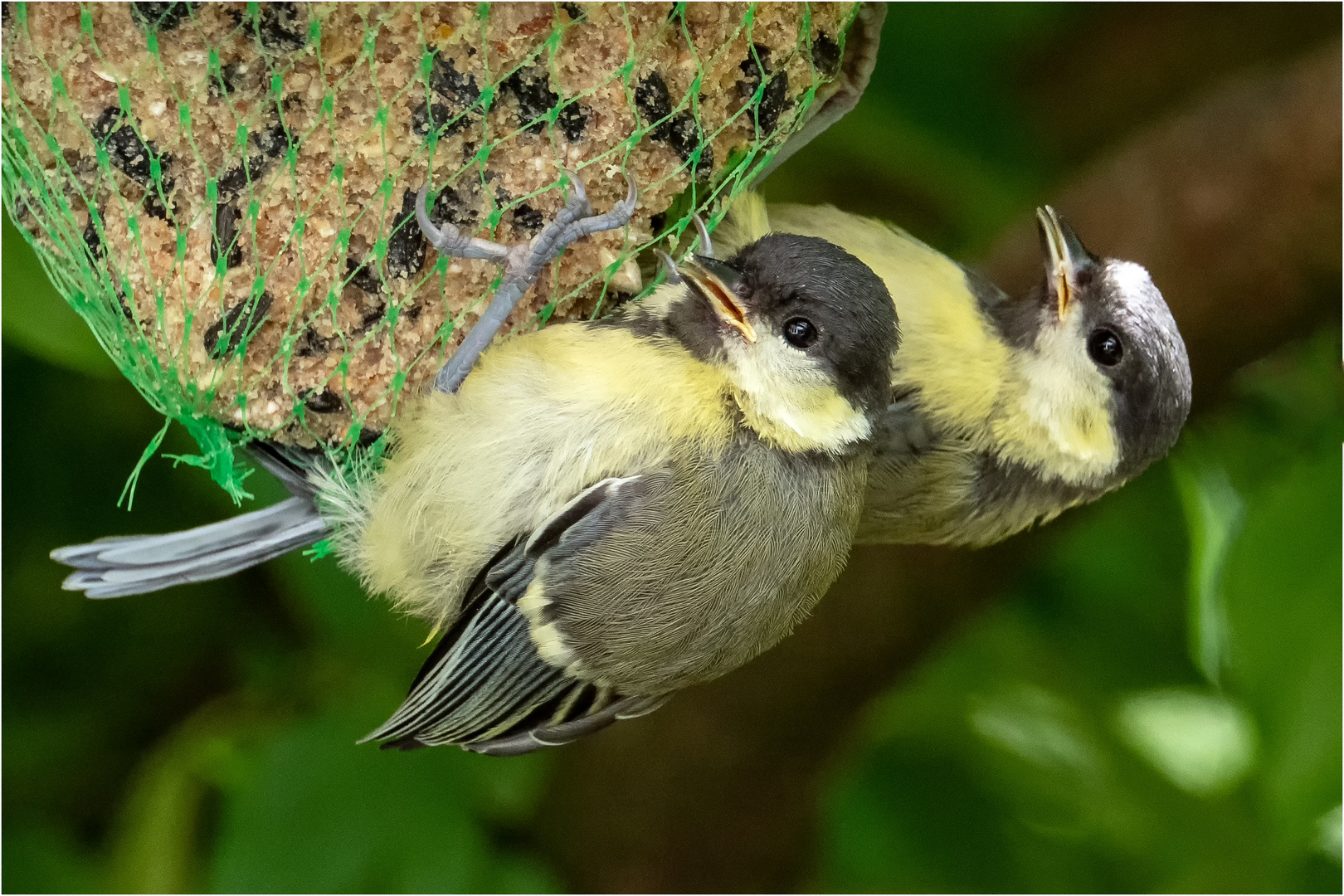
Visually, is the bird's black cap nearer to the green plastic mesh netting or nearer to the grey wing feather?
the green plastic mesh netting

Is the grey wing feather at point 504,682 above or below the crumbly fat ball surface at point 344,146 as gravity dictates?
below

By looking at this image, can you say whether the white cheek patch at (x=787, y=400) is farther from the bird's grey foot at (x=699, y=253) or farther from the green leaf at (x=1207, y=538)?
the green leaf at (x=1207, y=538)

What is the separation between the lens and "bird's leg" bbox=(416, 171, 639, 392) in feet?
3.93

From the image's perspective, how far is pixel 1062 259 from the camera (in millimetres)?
1625

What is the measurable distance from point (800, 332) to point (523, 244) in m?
0.31

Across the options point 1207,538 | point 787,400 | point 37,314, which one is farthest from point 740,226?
point 1207,538

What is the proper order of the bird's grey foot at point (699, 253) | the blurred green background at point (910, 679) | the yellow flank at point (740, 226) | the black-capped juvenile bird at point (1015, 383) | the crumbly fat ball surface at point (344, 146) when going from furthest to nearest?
the blurred green background at point (910, 679), the black-capped juvenile bird at point (1015, 383), the yellow flank at point (740, 226), the bird's grey foot at point (699, 253), the crumbly fat ball surface at point (344, 146)

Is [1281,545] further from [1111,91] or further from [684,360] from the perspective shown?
[1111,91]

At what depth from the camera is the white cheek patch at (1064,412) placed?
1.62 m

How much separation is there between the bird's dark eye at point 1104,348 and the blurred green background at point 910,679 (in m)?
0.41

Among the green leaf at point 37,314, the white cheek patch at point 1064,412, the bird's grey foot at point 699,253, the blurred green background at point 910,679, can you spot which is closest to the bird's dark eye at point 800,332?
the bird's grey foot at point 699,253

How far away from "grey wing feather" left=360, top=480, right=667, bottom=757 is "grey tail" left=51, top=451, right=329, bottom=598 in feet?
0.93

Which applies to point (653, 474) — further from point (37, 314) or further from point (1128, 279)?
point (37, 314)

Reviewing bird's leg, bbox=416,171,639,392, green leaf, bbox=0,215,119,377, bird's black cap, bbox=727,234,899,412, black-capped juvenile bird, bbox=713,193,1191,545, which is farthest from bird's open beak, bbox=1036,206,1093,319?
green leaf, bbox=0,215,119,377
